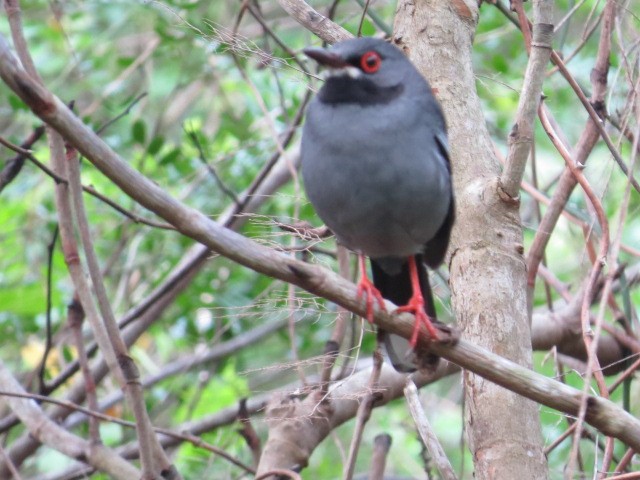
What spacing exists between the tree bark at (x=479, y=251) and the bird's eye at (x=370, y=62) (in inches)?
16.3

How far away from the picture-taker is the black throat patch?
3621 mm

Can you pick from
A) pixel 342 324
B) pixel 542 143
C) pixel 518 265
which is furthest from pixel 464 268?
pixel 542 143

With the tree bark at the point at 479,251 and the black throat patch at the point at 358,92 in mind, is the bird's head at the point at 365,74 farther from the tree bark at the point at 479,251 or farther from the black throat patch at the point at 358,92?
the tree bark at the point at 479,251

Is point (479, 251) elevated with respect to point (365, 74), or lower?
lower

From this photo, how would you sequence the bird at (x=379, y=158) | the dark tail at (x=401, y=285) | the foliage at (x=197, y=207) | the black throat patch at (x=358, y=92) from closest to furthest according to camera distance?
1. the bird at (x=379, y=158)
2. the black throat patch at (x=358, y=92)
3. the dark tail at (x=401, y=285)
4. the foliage at (x=197, y=207)

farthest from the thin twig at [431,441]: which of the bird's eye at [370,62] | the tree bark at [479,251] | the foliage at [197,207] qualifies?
the foliage at [197,207]

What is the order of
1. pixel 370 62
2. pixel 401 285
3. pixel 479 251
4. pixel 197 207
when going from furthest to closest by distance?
pixel 197 207 → pixel 401 285 → pixel 370 62 → pixel 479 251

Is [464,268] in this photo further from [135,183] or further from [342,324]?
[135,183]

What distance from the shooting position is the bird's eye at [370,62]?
3.64 meters

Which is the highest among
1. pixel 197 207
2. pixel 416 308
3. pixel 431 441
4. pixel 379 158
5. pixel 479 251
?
pixel 379 158

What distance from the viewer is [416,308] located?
3475mm

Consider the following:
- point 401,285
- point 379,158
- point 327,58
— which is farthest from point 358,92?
point 401,285

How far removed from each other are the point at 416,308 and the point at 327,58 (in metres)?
1.00

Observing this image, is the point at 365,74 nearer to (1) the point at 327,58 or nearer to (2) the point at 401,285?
(1) the point at 327,58
